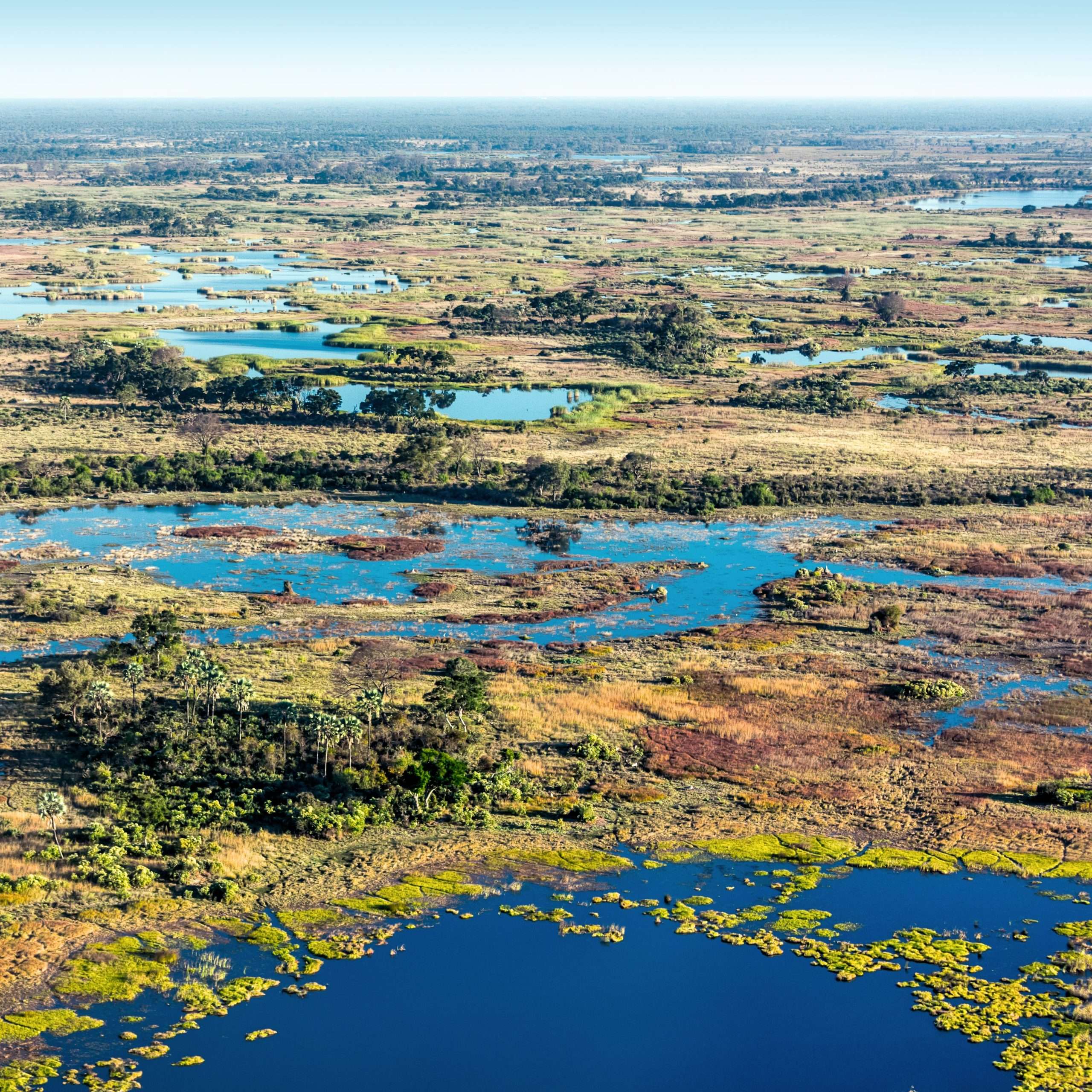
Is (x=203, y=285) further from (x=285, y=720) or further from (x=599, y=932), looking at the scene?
(x=599, y=932)

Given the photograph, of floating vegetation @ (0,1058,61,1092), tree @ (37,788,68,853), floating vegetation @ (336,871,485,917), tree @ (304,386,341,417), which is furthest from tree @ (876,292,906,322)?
floating vegetation @ (0,1058,61,1092)

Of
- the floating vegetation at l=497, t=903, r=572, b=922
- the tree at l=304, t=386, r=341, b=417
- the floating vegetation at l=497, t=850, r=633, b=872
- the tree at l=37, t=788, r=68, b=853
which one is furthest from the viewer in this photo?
the tree at l=304, t=386, r=341, b=417

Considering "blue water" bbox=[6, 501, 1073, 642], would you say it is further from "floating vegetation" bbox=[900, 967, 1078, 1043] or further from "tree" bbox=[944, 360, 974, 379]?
"tree" bbox=[944, 360, 974, 379]

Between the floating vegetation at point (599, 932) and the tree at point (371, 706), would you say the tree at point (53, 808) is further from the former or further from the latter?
the floating vegetation at point (599, 932)

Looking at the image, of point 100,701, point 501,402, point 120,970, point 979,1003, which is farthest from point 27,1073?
point 501,402

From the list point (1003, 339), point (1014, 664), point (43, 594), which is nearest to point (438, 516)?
point (43, 594)

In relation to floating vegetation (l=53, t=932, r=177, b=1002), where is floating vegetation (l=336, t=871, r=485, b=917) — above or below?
below

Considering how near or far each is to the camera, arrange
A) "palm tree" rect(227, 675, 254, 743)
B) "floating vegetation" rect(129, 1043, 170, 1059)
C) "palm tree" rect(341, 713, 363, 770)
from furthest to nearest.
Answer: "palm tree" rect(227, 675, 254, 743)
"palm tree" rect(341, 713, 363, 770)
"floating vegetation" rect(129, 1043, 170, 1059)
